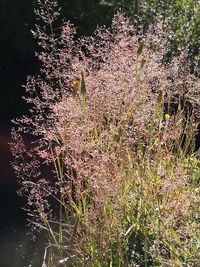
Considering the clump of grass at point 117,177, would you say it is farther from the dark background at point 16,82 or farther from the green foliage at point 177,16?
the green foliage at point 177,16

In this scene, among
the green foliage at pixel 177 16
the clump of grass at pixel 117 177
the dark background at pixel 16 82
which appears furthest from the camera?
the green foliage at pixel 177 16

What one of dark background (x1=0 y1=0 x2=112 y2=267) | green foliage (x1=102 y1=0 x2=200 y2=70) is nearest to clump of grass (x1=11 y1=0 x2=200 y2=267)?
dark background (x1=0 y1=0 x2=112 y2=267)

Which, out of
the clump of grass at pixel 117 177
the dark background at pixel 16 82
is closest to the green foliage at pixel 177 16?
the dark background at pixel 16 82

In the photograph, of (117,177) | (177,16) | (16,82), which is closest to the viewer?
(117,177)

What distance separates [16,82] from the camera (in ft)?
A: 22.2

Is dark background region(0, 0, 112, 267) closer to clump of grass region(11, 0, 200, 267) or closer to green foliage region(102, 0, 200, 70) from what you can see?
green foliage region(102, 0, 200, 70)

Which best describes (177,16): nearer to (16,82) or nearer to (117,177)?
(16,82)

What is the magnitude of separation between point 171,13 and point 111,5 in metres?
0.63

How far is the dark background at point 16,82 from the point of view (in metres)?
3.89

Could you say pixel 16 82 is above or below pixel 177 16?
below

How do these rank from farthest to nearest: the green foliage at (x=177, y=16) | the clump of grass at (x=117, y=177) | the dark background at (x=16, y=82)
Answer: the green foliage at (x=177, y=16)
the dark background at (x=16, y=82)
the clump of grass at (x=117, y=177)

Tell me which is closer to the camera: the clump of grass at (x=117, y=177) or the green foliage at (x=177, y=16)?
the clump of grass at (x=117, y=177)

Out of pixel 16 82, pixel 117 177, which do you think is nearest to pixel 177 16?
pixel 16 82

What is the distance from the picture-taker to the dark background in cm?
389
